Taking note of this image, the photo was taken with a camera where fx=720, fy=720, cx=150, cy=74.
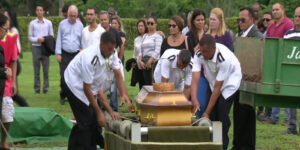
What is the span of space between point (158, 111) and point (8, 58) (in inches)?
140

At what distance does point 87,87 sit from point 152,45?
16.9 feet

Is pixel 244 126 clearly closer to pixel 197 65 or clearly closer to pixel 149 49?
pixel 197 65

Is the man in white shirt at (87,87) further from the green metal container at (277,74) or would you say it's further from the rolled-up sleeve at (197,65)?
the green metal container at (277,74)

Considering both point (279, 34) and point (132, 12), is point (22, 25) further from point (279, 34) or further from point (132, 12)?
point (279, 34)

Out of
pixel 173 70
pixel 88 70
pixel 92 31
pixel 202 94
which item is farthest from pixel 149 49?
pixel 88 70

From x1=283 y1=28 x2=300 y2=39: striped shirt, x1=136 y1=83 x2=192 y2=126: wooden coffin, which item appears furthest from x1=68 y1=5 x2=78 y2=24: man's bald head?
x1=136 y1=83 x2=192 y2=126: wooden coffin

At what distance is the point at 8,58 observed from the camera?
10.6 m

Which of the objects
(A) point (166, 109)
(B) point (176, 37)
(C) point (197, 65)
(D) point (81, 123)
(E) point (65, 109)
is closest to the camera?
(A) point (166, 109)

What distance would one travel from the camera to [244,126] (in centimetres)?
1020

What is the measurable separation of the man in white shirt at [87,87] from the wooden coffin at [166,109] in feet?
3.71

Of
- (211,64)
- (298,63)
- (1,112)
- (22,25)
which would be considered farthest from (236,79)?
(22,25)

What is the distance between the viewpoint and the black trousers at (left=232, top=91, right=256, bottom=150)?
10.1m

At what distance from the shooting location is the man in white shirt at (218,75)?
9220mm

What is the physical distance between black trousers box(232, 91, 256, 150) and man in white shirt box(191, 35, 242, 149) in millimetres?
505
